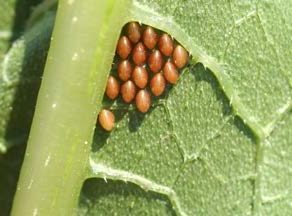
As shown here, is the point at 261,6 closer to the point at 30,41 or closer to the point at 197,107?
the point at 197,107

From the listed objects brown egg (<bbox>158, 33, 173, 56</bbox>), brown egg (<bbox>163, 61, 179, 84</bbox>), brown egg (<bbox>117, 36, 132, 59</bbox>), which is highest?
brown egg (<bbox>158, 33, 173, 56</bbox>)

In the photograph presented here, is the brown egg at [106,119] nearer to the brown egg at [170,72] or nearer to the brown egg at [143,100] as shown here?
the brown egg at [143,100]

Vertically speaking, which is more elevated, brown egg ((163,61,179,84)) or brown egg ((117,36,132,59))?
brown egg ((117,36,132,59))

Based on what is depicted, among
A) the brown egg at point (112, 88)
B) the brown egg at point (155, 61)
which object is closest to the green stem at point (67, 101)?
the brown egg at point (112, 88)

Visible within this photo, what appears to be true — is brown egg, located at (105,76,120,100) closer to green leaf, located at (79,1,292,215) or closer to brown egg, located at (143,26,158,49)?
green leaf, located at (79,1,292,215)

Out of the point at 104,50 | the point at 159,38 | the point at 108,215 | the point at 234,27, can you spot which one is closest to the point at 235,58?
the point at 234,27

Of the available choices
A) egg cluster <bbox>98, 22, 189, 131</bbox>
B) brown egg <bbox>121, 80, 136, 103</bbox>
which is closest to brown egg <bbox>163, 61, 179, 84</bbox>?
egg cluster <bbox>98, 22, 189, 131</bbox>

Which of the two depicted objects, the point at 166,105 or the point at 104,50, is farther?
the point at 166,105
